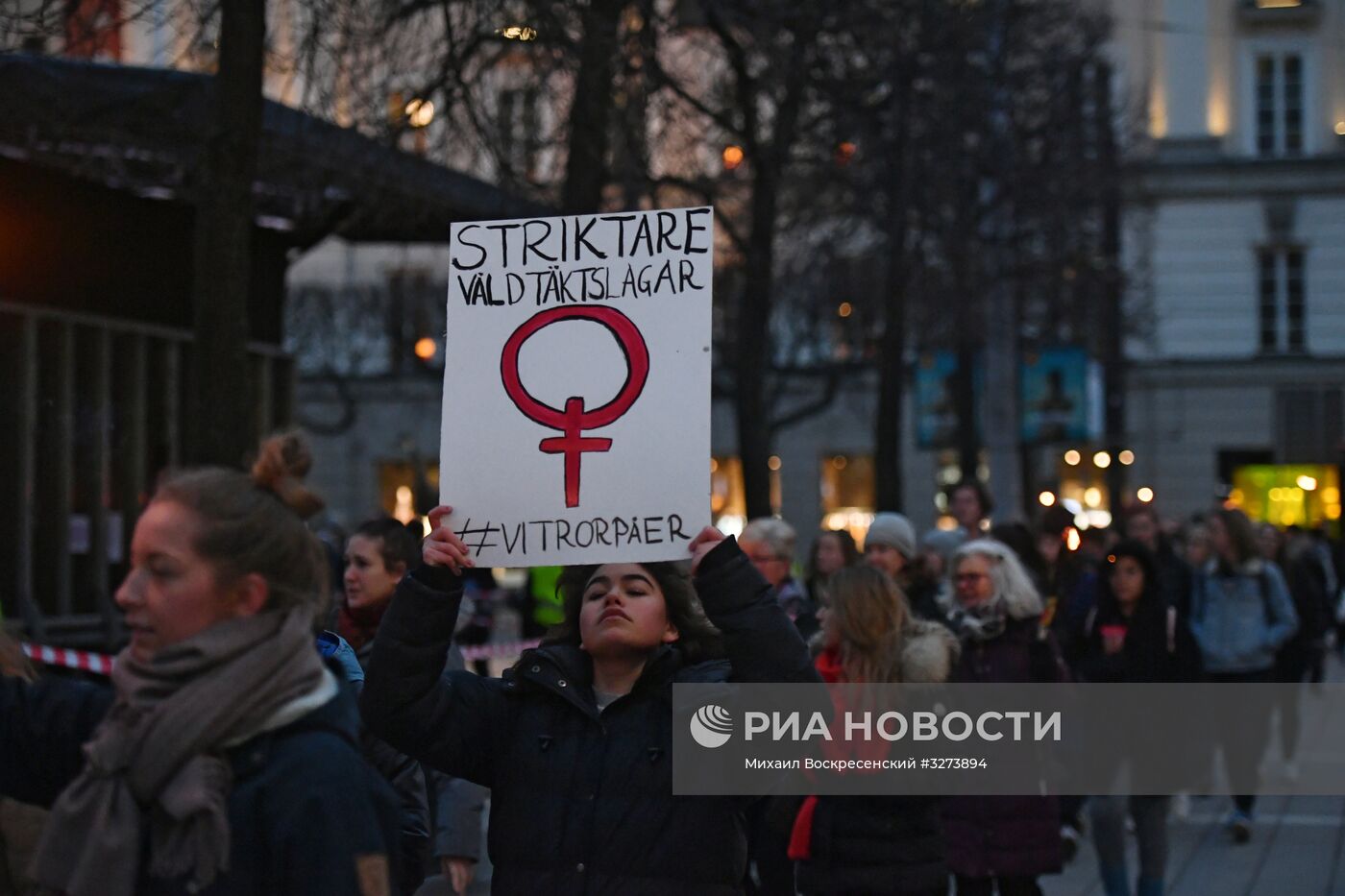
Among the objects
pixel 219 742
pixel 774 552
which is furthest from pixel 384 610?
pixel 774 552

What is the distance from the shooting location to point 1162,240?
4488 cm

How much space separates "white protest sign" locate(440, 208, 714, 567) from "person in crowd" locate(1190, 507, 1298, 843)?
897 cm

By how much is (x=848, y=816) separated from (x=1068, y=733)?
187 centimetres

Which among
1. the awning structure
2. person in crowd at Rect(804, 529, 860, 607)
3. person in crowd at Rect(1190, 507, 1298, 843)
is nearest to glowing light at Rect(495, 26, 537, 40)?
the awning structure

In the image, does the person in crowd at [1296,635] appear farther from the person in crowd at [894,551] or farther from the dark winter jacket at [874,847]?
the dark winter jacket at [874,847]

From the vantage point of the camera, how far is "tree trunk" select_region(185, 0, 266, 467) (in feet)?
31.0

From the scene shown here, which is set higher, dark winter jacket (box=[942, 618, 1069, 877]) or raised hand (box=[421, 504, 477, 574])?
raised hand (box=[421, 504, 477, 574])

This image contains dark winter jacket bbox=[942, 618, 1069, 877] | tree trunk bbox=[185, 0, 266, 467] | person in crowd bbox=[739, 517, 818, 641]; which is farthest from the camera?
tree trunk bbox=[185, 0, 266, 467]

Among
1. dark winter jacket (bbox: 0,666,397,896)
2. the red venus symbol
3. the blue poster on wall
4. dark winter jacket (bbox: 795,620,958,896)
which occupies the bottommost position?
dark winter jacket (bbox: 795,620,958,896)

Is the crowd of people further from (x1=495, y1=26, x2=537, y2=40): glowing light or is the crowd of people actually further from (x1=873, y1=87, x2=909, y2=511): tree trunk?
(x1=873, y1=87, x2=909, y2=511): tree trunk

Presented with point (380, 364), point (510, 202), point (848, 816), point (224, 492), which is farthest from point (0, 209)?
point (380, 364)

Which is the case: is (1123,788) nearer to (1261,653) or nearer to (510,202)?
(1261,653)

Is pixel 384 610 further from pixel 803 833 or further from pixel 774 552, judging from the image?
pixel 774 552

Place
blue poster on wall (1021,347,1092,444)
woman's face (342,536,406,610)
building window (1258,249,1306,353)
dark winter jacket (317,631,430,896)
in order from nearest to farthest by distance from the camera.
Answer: dark winter jacket (317,631,430,896) → woman's face (342,536,406,610) → blue poster on wall (1021,347,1092,444) → building window (1258,249,1306,353)
